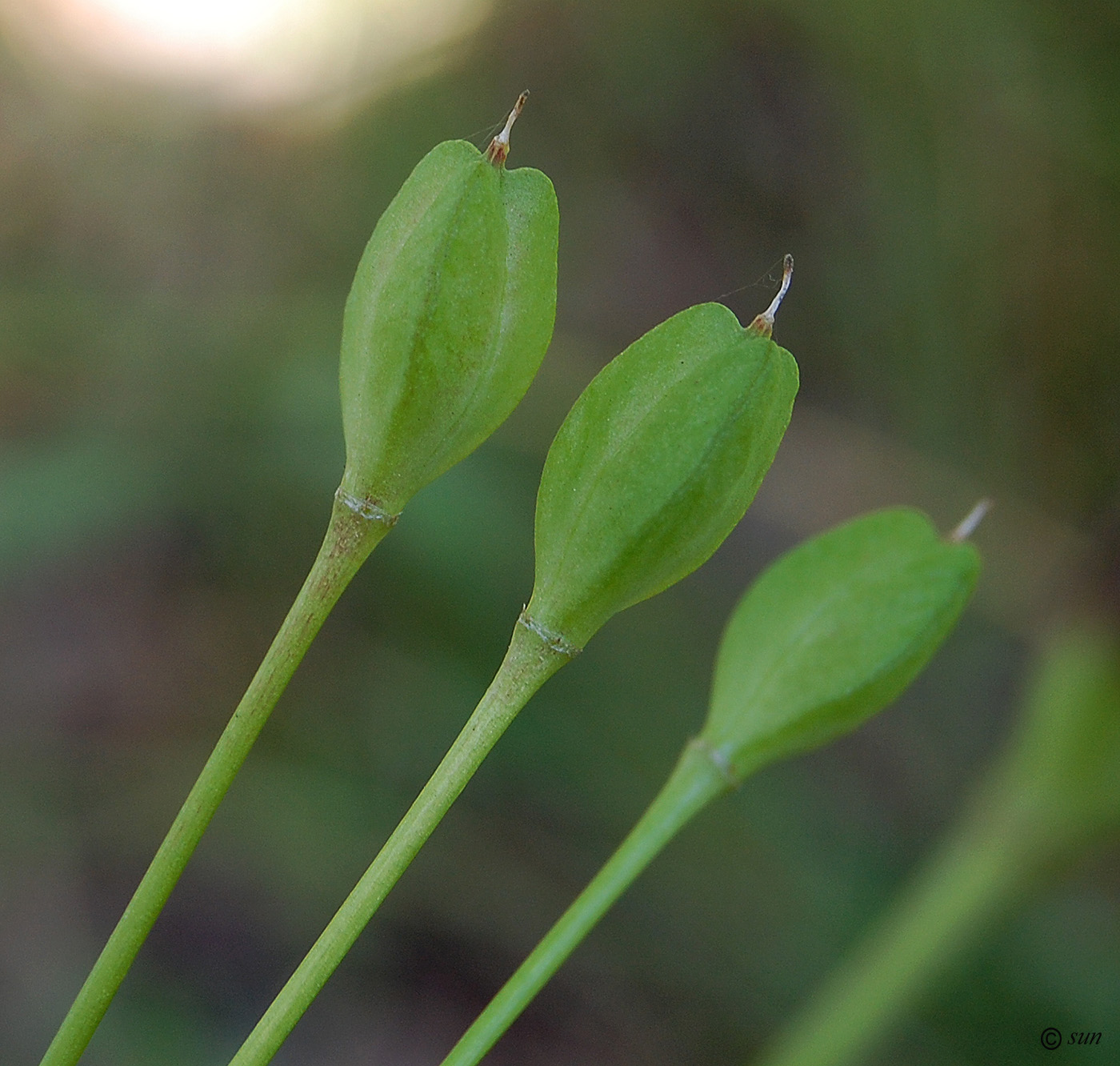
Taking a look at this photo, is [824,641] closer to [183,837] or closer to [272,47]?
[183,837]

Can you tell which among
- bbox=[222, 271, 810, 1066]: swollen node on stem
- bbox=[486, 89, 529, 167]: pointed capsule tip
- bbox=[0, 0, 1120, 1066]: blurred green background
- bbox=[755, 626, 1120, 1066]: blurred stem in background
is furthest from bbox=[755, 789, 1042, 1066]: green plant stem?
bbox=[486, 89, 529, 167]: pointed capsule tip

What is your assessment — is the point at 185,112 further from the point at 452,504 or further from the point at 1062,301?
the point at 1062,301

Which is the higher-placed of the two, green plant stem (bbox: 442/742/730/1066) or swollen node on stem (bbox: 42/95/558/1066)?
swollen node on stem (bbox: 42/95/558/1066)

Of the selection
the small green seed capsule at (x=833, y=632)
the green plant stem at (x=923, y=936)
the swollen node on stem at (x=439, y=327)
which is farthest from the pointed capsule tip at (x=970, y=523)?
the green plant stem at (x=923, y=936)

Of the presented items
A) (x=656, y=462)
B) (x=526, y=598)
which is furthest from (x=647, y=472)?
(x=526, y=598)

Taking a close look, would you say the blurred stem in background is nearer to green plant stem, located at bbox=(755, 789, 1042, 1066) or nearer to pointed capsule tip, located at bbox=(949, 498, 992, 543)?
green plant stem, located at bbox=(755, 789, 1042, 1066)

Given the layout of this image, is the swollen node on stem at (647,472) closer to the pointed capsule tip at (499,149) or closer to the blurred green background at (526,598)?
the pointed capsule tip at (499,149)

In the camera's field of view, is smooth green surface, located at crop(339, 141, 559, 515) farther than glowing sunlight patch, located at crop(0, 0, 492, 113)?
No
